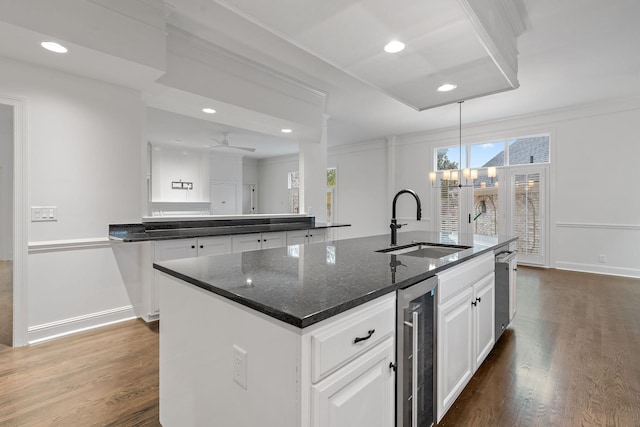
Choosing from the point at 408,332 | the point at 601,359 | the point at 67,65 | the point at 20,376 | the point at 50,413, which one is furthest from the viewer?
the point at 67,65

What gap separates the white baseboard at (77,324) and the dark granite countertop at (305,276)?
2080 millimetres

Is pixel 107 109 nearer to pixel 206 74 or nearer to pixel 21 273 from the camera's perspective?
pixel 206 74

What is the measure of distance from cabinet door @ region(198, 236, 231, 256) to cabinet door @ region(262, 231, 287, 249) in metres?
0.55

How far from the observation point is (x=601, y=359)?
2.42 m

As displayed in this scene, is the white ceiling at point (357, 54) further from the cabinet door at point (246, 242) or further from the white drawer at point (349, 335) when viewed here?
the white drawer at point (349, 335)

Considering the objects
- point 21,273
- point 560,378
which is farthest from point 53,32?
point 560,378

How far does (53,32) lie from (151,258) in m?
1.99

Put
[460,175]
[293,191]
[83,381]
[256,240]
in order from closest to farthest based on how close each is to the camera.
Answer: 1. [83,381]
2. [256,240]
3. [460,175]
4. [293,191]

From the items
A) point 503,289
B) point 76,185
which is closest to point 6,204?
point 76,185

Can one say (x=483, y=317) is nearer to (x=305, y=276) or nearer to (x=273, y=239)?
(x=305, y=276)

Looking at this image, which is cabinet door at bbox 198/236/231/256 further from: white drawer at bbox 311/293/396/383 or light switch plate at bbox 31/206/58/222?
white drawer at bbox 311/293/396/383

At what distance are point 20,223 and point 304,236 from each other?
10.3ft

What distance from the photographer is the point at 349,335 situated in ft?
3.36

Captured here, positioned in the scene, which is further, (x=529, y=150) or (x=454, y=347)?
(x=529, y=150)
